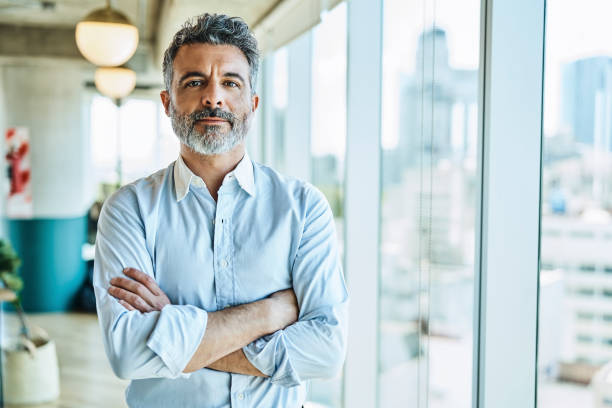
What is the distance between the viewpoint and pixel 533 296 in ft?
4.88

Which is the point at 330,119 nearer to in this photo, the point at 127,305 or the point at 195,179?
the point at 195,179

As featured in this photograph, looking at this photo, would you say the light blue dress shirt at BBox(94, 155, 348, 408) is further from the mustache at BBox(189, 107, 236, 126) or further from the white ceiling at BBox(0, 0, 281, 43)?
the white ceiling at BBox(0, 0, 281, 43)

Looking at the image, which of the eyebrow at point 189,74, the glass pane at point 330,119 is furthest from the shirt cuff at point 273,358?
the glass pane at point 330,119

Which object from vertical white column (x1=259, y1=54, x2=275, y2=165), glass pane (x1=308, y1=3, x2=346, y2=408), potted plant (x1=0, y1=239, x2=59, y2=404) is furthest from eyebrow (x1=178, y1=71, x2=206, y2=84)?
potted plant (x1=0, y1=239, x2=59, y2=404)

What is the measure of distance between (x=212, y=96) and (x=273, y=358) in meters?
0.61

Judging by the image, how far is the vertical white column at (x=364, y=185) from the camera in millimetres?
2592

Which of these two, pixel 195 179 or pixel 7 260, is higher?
pixel 195 179

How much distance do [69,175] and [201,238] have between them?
21.7 ft

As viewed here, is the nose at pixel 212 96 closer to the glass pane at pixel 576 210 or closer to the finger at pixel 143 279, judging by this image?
the finger at pixel 143 279

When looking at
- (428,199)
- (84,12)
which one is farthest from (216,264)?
(84,12)

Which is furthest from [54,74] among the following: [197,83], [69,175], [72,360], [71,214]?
[197,83]

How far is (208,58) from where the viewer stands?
4.69 ft

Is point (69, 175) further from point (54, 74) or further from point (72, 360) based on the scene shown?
point (72, 360)

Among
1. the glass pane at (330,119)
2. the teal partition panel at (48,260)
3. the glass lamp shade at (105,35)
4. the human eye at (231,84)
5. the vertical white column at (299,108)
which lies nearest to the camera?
the human eye at (231,84)
